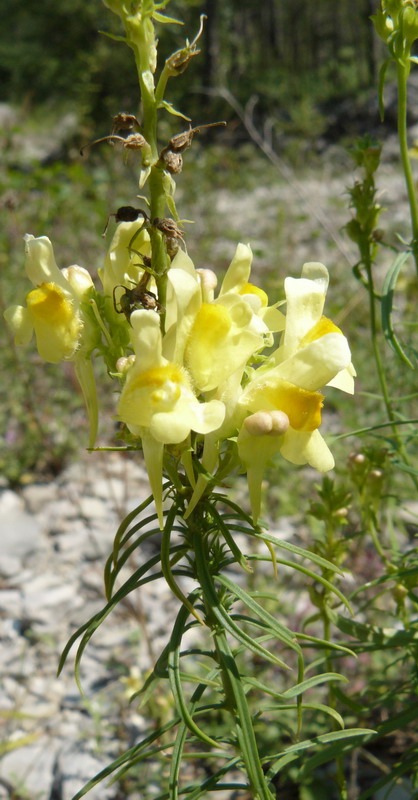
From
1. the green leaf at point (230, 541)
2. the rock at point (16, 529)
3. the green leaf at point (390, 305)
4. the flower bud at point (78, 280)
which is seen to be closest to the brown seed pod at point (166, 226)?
the flower bud at point (78, 280)

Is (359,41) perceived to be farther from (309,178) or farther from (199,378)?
(199,378)

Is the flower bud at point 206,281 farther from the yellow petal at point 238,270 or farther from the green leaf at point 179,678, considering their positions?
the green leaf at point 179,678

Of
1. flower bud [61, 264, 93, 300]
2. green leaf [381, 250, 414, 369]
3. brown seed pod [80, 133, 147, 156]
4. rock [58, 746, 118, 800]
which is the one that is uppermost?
brown seed pod [80, 133, 147, 156]

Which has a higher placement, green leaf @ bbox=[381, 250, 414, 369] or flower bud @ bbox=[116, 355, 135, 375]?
flower bud @ bbox=[116, 355, 135, 375]

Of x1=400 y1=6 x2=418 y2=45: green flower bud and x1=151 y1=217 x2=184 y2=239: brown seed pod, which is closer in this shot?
x1=151 y1=217 x2=184 y2=239: brown seed pod

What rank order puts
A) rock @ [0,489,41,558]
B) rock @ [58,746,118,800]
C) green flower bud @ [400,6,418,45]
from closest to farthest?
green flower bud @ [400,6,418,45] < rock @ [58,746,118,800] < rock @ [0,489,41,558]

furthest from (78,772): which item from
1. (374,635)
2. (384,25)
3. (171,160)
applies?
(384,25)

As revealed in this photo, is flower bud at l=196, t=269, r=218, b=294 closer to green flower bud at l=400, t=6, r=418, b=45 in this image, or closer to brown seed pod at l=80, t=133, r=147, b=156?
brown seed pod at l=80, t=133, r=147, b=156

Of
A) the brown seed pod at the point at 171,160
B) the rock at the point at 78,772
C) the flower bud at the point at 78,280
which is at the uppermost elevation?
the brown seed pod at the point at 171,160

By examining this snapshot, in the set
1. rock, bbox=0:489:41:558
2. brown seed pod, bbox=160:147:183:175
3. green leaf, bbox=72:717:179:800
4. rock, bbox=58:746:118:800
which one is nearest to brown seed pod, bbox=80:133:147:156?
brown seed pod, bbox=160:147:183:175
